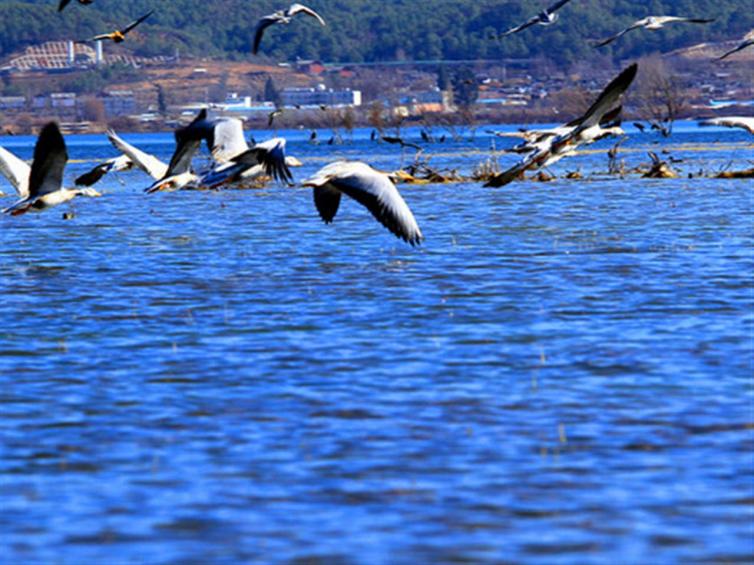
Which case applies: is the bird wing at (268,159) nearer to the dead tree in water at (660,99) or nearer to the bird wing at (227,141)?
the bird wing at (227,141)

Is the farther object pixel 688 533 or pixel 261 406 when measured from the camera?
pixel 261 406

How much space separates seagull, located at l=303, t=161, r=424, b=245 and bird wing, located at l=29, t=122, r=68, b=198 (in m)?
3.07

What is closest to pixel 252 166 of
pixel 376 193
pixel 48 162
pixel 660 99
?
pixel 376 193

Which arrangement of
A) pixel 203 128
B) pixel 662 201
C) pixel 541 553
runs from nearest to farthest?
pixel 541 553
pixel 203 128
pixel 662 201

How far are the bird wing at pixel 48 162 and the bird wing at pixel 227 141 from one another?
1.88m

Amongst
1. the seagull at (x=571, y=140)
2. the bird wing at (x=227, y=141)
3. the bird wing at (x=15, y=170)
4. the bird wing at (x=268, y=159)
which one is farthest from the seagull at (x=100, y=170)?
the seagull at (x=571, y=140)

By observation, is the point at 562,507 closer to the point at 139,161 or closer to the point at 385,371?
the point at 385,371

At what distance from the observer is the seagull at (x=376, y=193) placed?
1880cm

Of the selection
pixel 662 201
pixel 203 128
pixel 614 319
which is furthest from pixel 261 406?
pixel 662 201

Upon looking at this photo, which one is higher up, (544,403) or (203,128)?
(203,128)

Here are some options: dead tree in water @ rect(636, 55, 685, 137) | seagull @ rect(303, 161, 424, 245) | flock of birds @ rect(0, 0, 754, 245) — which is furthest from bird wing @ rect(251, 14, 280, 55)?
dead tree in water @ rect(636, 55, 685, 137)

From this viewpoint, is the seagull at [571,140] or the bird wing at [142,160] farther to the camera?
the bird wing at [142,160]

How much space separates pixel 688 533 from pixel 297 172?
5037cm

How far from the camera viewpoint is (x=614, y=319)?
14953mm
